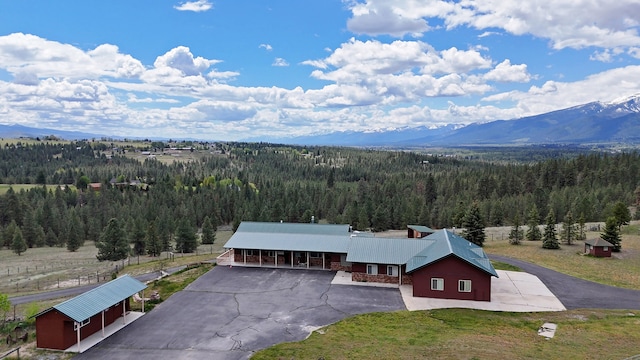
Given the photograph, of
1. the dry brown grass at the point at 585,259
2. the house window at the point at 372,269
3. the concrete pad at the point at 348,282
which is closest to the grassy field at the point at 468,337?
the concrete pad at the point at 348,282

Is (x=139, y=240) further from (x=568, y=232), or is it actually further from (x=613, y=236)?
(x=613, y=236)

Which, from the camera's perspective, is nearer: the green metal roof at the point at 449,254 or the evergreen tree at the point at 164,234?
the green metal roof at the point at 449,254

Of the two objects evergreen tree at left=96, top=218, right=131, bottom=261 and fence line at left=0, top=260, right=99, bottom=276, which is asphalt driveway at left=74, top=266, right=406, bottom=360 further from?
fence line at left=0, top=260, right=99, bottom=276

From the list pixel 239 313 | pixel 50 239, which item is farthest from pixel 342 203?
pixel 239 313

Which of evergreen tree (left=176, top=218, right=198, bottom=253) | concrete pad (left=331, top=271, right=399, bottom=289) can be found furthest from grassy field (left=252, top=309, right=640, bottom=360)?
evergreen tree (left=176, top=218, right=198, bottom=253)

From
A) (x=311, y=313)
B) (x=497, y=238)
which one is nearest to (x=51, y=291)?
(x=311, y=313)

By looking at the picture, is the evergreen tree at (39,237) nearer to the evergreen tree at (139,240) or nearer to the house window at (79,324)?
the evergreen tree at (139,240)
